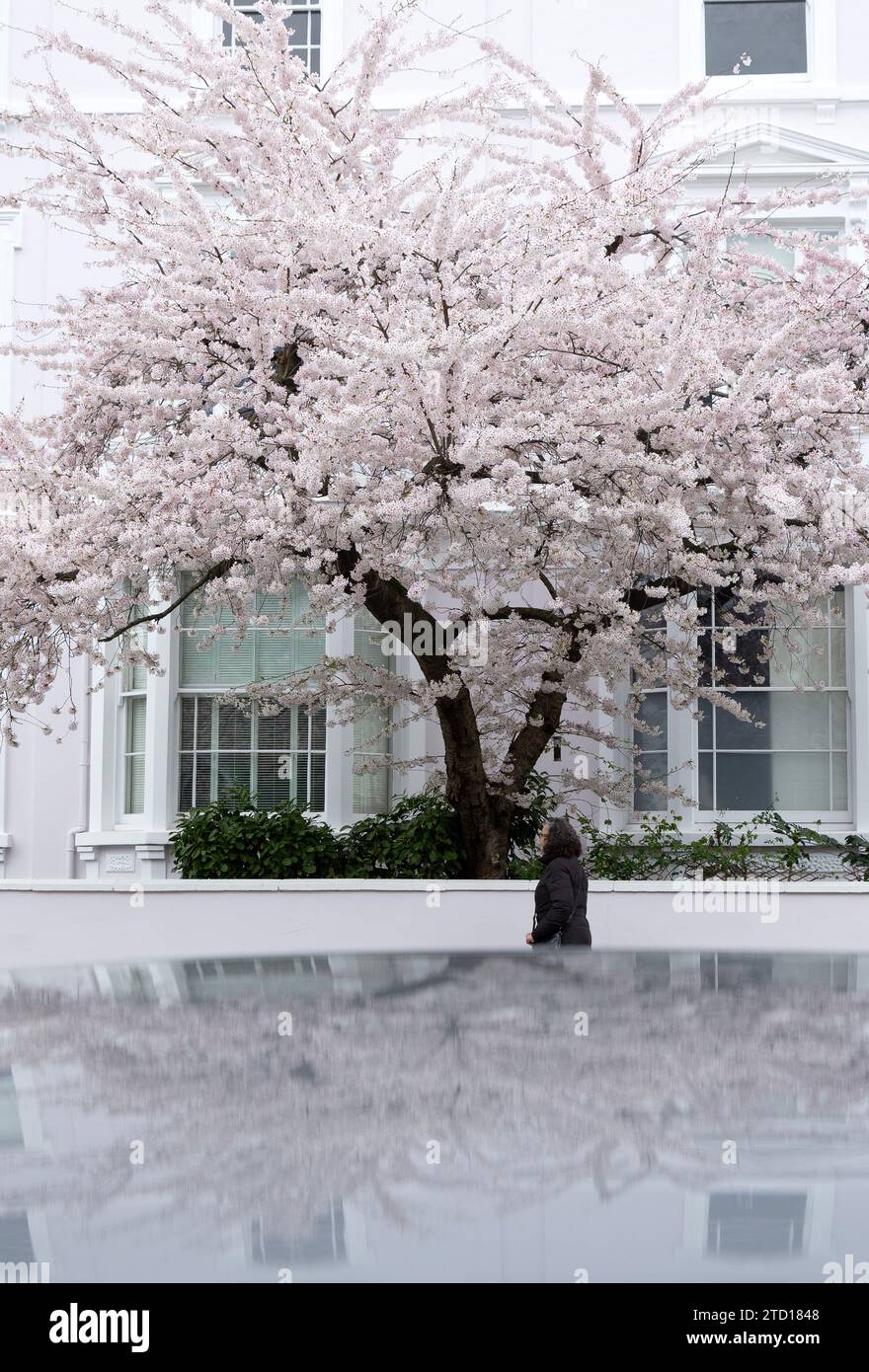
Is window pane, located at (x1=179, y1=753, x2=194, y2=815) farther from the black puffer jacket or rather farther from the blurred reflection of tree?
the black puffer jacket

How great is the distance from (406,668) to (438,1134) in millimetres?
8799

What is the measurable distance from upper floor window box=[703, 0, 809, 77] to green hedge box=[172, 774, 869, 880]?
7.42 metres

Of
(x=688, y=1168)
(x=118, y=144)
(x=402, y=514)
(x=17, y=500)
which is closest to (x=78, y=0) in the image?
(x=118, y=144)

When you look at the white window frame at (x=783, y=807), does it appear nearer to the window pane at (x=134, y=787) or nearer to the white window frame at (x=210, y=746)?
the white window frame at (x=210, y=746)

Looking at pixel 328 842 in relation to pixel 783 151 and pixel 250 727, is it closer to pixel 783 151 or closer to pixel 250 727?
pixel 250 727

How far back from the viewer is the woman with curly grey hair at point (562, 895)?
903 cm

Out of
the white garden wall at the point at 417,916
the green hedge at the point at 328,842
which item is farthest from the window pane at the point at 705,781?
the white garden wall at the point at 417,916

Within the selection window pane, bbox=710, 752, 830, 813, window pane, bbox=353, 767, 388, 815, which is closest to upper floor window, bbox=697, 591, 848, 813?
window pane, bbox=710, 752, 830, 813

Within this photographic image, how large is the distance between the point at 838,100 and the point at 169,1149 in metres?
12.6

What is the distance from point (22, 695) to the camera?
1075 cm

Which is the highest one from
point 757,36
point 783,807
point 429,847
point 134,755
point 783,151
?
point 757,36

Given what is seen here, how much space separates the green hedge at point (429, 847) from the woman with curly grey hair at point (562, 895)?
2173mm

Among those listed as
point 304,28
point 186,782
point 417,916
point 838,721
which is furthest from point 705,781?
point 304,28

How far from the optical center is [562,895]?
29.6ft
